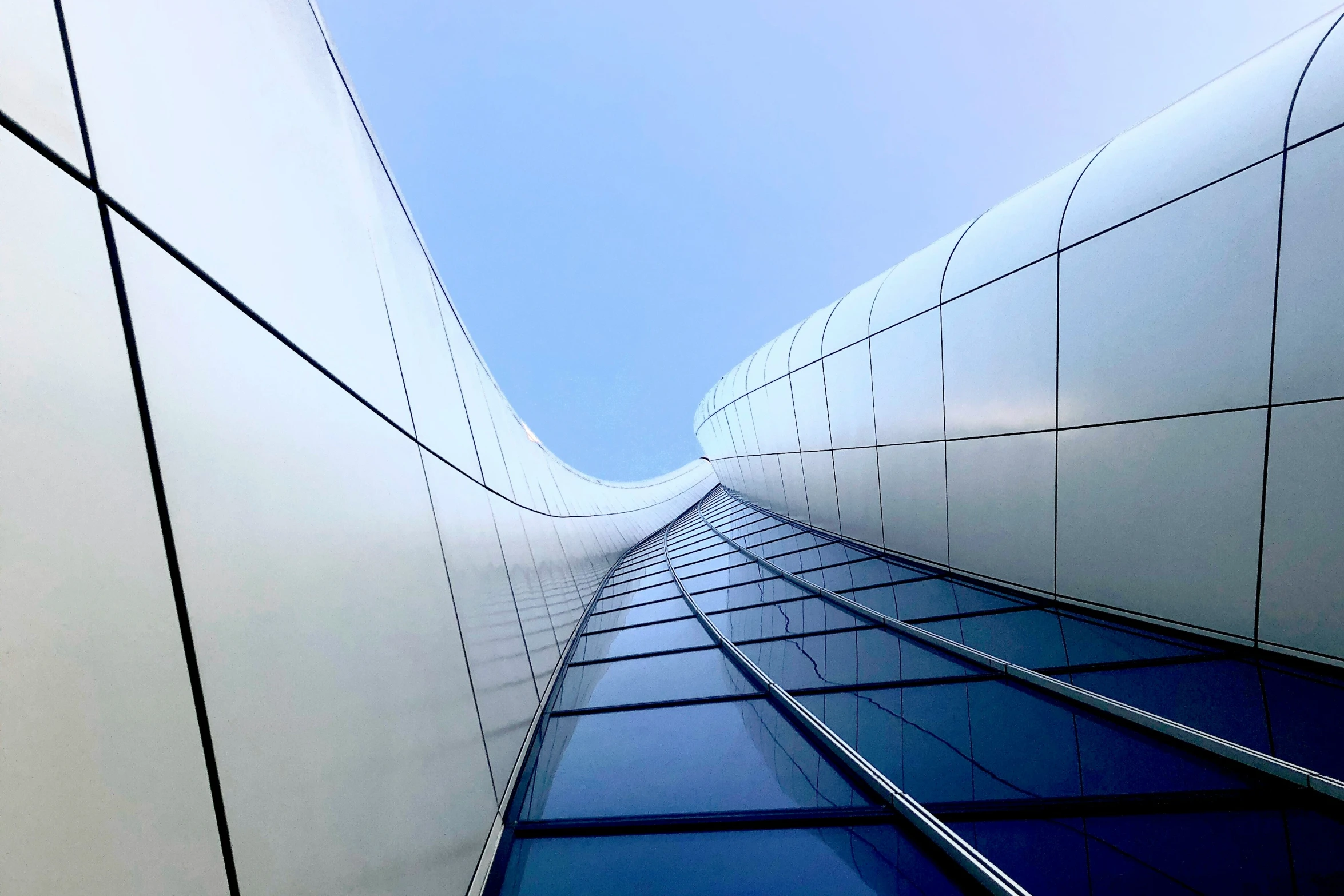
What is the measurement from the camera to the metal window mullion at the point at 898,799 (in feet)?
10.8

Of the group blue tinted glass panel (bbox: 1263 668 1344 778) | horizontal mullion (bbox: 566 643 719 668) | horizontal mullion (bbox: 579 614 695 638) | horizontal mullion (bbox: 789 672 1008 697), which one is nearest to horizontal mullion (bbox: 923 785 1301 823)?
blue tinted glass panel (bbox: 1263 668 1344 778)

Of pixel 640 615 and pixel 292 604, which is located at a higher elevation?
pixel 292 604

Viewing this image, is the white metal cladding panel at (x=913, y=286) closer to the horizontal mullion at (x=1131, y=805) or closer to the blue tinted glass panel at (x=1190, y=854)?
the horizontal mullion at (x=1131, y=805)

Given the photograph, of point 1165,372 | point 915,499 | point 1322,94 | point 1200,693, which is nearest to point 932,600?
point 915,499

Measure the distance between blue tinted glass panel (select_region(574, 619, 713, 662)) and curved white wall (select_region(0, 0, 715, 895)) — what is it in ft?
12.7

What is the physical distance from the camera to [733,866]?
380cm

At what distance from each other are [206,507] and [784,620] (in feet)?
24.7

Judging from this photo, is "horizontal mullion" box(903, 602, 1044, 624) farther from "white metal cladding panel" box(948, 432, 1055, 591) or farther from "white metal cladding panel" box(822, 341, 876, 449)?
"white metal cladding panel" box(822, 341, 876, 449)

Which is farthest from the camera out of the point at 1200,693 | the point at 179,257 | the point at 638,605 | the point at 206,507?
the point at 638,605

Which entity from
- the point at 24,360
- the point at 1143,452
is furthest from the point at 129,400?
the point at 1143,452

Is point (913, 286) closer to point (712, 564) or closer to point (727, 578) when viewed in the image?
point (727, 578)

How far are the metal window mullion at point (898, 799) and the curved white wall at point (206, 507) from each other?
2335 mm

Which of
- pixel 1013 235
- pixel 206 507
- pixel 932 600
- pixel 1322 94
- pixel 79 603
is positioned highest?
pixel 1322 94

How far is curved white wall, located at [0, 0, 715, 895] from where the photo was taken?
5.49ft
